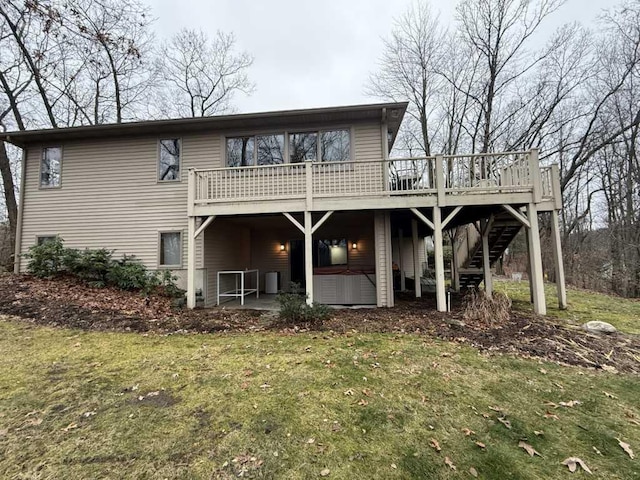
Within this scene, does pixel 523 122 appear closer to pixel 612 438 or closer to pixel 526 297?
pixel 526 297

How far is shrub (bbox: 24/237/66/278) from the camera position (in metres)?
8.69

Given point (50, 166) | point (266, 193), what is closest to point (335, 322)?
point (266, 193)

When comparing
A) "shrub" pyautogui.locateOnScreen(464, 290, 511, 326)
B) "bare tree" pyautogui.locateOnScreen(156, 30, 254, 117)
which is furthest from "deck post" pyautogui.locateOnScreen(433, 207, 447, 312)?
"bare tree" pyautogui.locateOnScreen(156, 30, 254, 117)

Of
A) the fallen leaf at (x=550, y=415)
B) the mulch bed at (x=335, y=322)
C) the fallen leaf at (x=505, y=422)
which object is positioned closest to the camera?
the fallen leaf at (x=505, y=422)

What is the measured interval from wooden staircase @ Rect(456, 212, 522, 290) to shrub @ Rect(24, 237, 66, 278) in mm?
12635

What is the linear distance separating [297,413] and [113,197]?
992 centimetres

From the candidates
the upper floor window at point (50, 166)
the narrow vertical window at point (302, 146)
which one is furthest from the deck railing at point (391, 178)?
the upper floor window at point (50, 166)

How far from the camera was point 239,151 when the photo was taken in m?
9.55

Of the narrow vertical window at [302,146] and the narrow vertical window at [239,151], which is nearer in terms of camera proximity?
the narrow vertical window at [302,146]

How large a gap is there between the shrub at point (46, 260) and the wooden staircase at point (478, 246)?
12635 millimetres

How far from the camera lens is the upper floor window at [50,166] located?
1016 centimetres

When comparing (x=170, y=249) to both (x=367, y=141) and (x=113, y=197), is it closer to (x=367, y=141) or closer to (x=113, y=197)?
(x=113, y=197)

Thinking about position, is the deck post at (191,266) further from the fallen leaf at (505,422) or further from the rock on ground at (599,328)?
the rock on ground at (599,328)

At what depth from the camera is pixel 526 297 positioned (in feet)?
33.0
